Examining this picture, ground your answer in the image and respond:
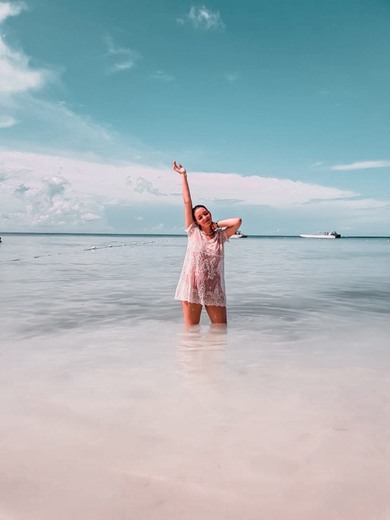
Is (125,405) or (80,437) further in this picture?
(125,405)

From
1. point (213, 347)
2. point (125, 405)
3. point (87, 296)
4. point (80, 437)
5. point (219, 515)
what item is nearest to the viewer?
point (219, 515)

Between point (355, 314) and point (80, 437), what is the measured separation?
7.94 metres

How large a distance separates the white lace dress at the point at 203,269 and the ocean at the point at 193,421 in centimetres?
70

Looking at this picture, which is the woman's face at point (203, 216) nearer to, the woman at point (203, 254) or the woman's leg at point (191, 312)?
the woman at point (203, 254)

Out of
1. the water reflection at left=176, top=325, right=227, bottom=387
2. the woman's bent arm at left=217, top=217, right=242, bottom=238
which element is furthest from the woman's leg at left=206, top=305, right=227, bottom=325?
the woman's bent arm at left=217, top=217, right=242, bottom=238

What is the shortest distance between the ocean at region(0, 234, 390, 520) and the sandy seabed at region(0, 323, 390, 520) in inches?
0.5

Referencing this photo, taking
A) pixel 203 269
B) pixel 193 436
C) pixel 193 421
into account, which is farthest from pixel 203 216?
pixel 193 436

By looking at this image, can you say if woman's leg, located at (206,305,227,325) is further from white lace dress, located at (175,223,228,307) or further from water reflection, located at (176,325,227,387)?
white lace dress, located at (175,223,228,307)

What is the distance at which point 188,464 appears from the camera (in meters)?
3.10

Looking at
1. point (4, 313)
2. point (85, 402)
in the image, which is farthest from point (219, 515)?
point (4, 313)

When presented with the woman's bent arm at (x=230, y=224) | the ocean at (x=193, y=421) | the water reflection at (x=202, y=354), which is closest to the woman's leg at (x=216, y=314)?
the water reflection at (x=202, y=354)

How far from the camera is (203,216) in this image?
22.7 feet

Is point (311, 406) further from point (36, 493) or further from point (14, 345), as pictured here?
point (14, 345)

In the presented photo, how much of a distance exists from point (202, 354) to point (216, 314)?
1752 millimetres
